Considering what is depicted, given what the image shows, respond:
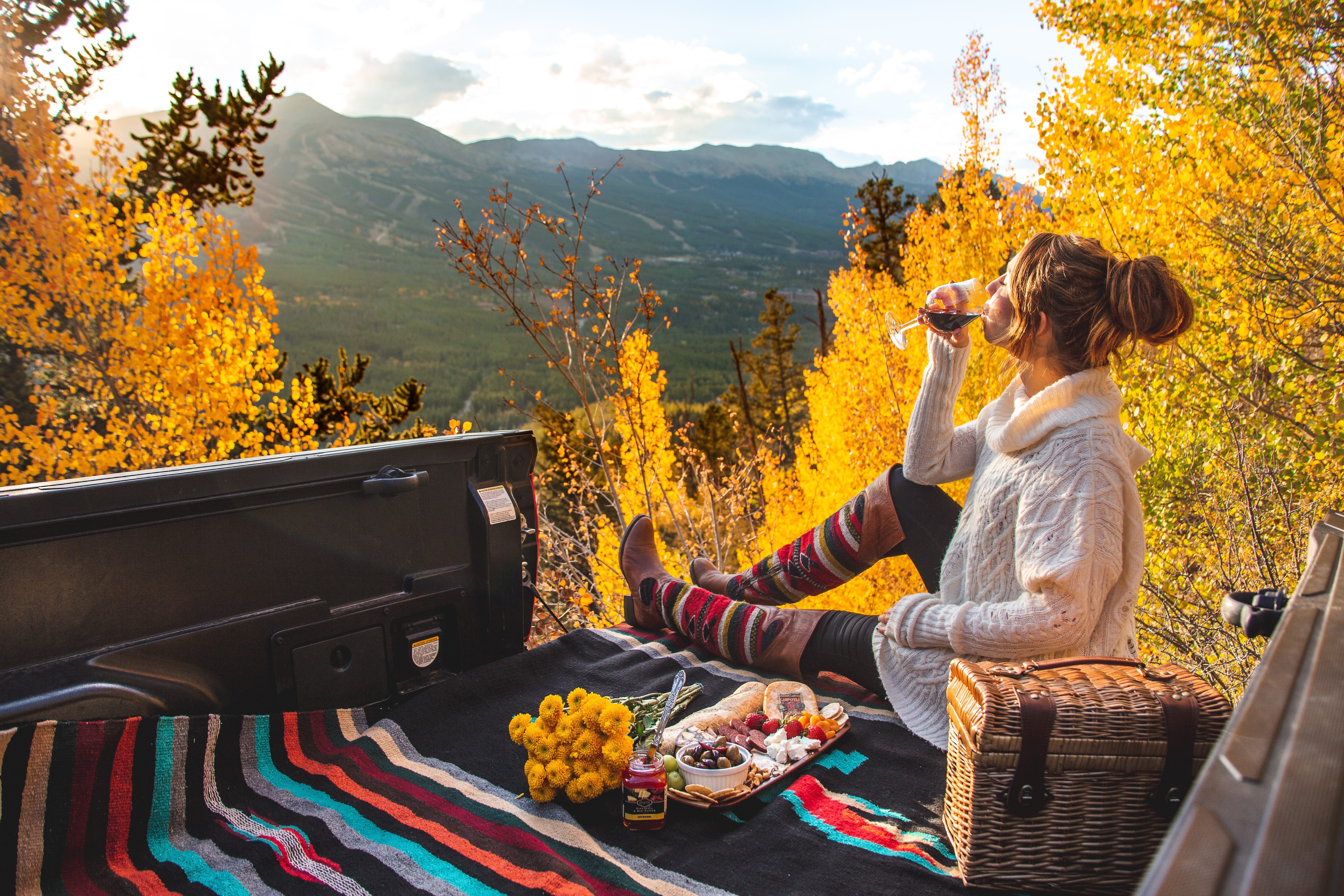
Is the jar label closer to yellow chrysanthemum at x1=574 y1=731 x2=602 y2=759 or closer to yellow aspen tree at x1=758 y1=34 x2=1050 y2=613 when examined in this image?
yellow chrysanthemum at x1=574 y1=731 x2=602 y2=759

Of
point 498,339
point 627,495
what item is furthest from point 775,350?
point 498,339

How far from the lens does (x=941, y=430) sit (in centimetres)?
187

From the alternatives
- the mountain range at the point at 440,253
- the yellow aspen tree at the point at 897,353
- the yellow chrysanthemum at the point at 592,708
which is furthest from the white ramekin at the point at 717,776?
the yellow aspen tree at the point at 897,353

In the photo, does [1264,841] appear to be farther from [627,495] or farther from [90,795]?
[627,495]

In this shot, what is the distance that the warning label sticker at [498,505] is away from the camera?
6.31 feet

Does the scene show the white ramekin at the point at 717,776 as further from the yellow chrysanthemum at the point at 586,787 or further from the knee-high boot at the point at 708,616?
the knee-high boot at the point at 708,616

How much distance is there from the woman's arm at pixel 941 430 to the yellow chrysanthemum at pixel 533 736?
1108 millimetres

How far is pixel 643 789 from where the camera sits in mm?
1357

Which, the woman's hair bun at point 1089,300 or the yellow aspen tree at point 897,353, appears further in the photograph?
the yellow aspen tree at point 897,353

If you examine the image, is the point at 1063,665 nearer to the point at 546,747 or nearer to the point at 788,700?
the point at 788,700

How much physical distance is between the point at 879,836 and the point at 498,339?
5495 cm

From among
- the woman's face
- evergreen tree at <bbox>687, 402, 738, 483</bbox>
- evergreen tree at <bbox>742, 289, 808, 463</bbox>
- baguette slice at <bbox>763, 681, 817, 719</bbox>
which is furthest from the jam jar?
evergreen tree at <bbox>742, 289, 808, 463</bbox>

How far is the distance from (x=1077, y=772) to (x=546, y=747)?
0.90m

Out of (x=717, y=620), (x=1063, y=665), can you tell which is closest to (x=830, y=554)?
(x=717, y=620)
